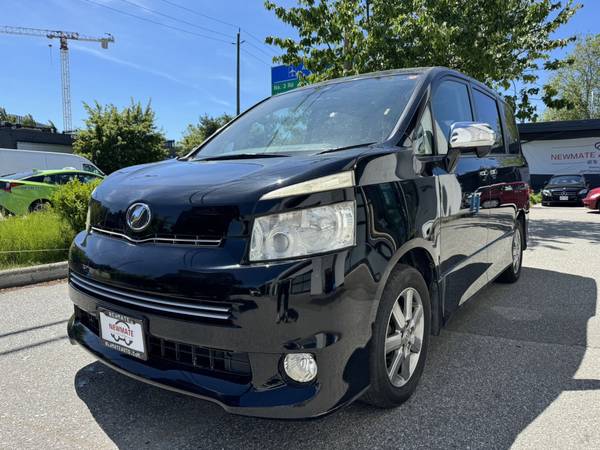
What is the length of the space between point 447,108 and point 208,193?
1914 millimetres

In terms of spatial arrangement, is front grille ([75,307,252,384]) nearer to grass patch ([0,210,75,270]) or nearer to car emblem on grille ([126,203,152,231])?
car emblem on grille ([126,203,152,231])

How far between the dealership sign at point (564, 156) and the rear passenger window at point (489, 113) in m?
25.2

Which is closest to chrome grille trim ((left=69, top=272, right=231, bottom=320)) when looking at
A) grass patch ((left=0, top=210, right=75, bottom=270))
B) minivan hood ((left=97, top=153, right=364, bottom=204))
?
minivan hood ((left=97, top=153, right=364, bottom=204))

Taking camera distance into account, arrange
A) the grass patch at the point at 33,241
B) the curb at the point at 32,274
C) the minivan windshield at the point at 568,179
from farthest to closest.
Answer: the minivan windshield at the point at 568,179 < the grass patch at the point at 33,241 < the curb at the point at 32,274

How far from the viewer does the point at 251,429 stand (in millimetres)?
2143

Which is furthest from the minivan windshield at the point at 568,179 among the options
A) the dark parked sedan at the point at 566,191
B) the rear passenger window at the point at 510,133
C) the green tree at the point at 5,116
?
the green tree at the point at 5,116

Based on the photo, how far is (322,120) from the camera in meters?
2.82

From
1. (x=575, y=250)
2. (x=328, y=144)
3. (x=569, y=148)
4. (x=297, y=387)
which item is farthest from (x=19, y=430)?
(x=569, y=148)

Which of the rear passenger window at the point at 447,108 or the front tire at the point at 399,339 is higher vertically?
the rear passenger window at the point at 447,108

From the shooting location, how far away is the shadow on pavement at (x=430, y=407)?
2.07 meters

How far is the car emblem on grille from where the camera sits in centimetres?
200

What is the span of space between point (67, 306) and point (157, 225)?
9.51ft

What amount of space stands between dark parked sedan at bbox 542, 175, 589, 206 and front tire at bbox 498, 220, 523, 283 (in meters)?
16.6

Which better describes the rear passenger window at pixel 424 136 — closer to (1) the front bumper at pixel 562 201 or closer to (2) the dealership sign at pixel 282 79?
(2) the dealership sign at pixel 282 79
